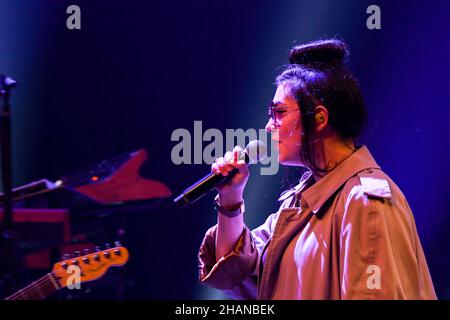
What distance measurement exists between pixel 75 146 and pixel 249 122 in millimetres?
1348

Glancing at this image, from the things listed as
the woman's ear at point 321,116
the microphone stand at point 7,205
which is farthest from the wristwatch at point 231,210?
the microphone stand at point 7,205

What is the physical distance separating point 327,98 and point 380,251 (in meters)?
0.44

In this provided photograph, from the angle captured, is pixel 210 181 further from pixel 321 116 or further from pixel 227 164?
pixel 321 116

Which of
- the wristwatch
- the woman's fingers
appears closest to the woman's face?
the woman's fingers

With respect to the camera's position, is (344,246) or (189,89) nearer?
(344,246)

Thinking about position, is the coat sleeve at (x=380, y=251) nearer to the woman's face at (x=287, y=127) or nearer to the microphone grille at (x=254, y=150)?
the woman's face at (x=287, y=127)

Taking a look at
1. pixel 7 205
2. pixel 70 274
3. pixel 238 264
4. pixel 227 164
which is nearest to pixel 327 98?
pixel 227 164

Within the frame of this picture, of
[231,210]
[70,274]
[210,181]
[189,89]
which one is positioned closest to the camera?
[210,181]

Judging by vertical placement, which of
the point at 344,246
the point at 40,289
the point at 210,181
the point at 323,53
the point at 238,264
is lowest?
the point at 40,289

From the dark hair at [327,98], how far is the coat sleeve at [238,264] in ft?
1.05

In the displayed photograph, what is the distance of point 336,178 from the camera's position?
1483 millimetres

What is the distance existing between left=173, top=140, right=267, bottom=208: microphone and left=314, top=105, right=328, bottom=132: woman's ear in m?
0.20

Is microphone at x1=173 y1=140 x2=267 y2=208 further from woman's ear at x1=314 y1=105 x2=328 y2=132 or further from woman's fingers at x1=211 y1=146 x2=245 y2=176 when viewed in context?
woman's ear at x1=314 y1=105 x2=328 y2=132

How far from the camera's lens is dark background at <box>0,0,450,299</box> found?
2.47m
